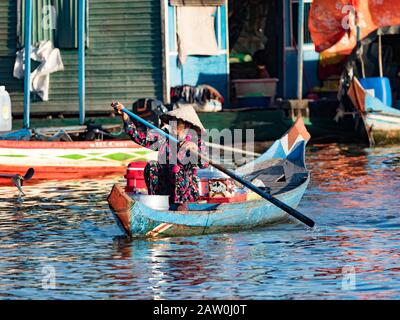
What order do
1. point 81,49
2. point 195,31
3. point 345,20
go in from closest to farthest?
point 81,49 → point 345,20 → point 195,31

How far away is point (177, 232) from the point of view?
39.3 ft

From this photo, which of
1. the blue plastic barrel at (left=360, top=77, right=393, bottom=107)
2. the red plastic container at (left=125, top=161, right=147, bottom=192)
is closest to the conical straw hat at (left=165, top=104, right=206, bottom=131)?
the red plastic container at (left=125, top=161, right=147, bottom=192)

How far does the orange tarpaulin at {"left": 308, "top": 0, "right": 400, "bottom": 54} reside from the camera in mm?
22922

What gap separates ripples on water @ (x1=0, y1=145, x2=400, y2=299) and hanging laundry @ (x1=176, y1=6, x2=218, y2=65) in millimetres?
8202

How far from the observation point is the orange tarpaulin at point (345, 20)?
2292 cm

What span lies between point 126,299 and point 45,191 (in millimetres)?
7550

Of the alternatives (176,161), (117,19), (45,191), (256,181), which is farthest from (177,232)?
(117,19)

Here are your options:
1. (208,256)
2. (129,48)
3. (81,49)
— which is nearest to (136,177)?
(208,256)

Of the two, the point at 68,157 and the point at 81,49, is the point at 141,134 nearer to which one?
the point at 68,157

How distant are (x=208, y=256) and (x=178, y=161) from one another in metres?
1.37

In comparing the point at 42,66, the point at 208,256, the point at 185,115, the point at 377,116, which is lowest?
the point at 208,256

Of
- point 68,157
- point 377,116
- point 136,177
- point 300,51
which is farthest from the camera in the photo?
point 300,51

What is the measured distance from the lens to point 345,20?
2295 centimetres
